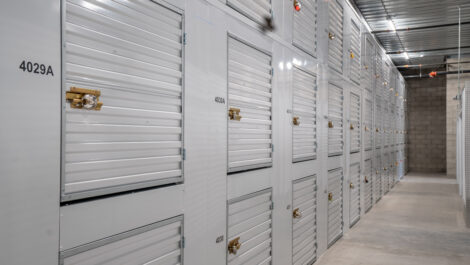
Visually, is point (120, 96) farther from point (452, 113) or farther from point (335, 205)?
point (452, 113)

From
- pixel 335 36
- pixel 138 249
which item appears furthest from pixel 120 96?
pixel 335 36

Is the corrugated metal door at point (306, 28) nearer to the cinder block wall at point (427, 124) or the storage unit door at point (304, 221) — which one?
the storage unit door at point (304, 221)

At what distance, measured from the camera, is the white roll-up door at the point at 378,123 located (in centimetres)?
1087

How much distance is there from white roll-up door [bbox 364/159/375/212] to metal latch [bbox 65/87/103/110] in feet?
27.0

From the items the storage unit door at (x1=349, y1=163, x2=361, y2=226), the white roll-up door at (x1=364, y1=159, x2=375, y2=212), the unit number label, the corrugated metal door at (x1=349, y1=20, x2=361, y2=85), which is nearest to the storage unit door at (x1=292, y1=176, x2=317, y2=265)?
the storage unit door at (x1=349, y1=163, x2=361, y2=226)

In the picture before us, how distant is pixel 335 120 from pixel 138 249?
505cm

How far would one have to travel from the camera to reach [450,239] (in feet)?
22.8

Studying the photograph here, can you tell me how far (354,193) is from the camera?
8.20 meters

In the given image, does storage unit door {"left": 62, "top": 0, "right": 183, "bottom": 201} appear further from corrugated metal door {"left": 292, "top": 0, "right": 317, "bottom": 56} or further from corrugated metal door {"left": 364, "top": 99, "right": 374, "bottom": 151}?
corrugated metal door {"left": 364, "top": 99, "right": 374, "bottom": 151}

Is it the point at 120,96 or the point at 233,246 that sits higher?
the point at 120,96

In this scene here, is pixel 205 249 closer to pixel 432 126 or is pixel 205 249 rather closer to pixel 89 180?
pixel 89 180

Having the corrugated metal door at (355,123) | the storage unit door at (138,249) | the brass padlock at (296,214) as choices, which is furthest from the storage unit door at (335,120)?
the storage unit door at (138,249)

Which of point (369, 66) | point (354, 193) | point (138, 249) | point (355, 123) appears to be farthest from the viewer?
point (369, 66)

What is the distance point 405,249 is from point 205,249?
463 cm
